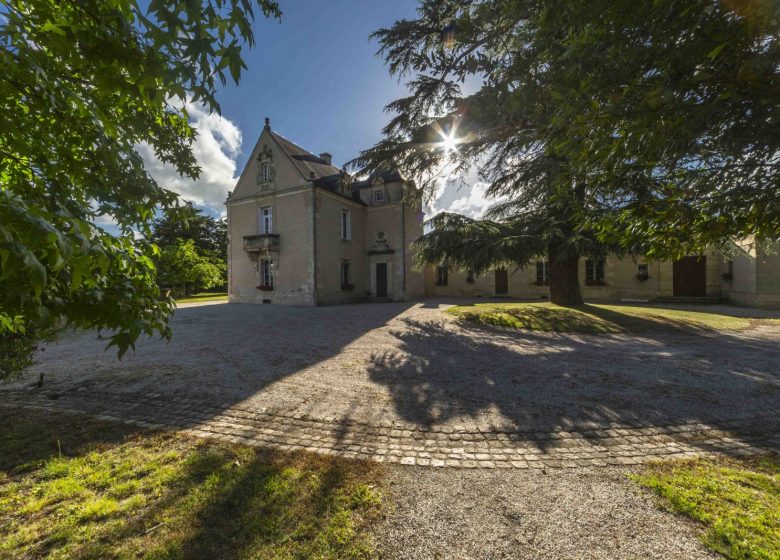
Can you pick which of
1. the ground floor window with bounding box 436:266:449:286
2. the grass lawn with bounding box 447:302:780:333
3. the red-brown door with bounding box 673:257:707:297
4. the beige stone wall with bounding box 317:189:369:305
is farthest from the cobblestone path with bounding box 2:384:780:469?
the ground floor window with bounding box 436:266:449:286

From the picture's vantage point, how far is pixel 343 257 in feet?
70.8

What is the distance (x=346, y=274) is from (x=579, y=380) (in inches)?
709

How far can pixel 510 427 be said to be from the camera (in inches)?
141

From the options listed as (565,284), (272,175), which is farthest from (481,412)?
(272,175)

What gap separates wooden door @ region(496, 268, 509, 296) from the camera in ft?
81.0

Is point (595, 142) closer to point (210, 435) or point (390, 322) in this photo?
point (210, 435)

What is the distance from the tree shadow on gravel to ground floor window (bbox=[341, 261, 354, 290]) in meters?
13.5

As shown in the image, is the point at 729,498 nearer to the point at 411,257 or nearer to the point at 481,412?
the point at 481,412

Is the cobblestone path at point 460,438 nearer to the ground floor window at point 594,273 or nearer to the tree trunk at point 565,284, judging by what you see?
the tree trunk at point 565,284

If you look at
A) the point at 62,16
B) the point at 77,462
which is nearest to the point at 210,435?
the point at 77,462

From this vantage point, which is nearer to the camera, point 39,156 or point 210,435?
point 39,156

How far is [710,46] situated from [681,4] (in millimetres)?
416

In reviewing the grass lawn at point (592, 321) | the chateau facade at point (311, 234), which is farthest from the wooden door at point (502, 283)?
the grass lawn at point (592, 321)

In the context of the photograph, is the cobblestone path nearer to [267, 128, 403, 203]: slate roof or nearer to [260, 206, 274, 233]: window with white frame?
[267, 128, 403, 203]: slate roof
